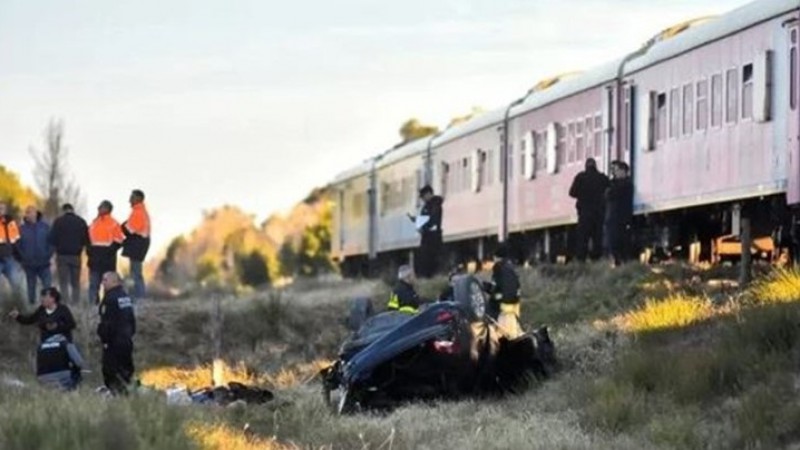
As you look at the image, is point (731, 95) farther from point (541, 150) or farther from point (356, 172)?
point (356, 172)

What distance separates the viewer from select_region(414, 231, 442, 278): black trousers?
29.6m

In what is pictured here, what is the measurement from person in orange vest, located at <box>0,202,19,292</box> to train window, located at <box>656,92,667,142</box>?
9.09 m

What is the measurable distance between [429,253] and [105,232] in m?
5.28

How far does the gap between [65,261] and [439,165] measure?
15.3 m

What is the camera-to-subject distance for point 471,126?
40375mm

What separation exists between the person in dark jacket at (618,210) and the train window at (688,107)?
3.24 feet

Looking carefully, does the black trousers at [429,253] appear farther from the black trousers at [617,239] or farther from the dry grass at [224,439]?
the dry grass at [224,439]

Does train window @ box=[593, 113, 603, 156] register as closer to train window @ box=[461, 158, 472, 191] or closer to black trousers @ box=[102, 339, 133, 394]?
train window @ box=[461, 158, 472, 191]

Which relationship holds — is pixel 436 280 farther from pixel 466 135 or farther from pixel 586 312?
pixel 466 135

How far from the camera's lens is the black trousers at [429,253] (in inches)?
1164

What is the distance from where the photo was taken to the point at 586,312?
79.9 feet

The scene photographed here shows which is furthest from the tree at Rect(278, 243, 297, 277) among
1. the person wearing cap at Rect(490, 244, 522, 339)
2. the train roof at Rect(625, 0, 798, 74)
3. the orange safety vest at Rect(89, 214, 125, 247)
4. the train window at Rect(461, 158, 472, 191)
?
the person wearing cap at Rect(490, 244, 522, 339)

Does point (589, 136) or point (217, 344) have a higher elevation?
point (589, 136)

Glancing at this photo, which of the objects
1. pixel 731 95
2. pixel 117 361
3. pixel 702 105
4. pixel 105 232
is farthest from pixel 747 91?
pixel 105 232
